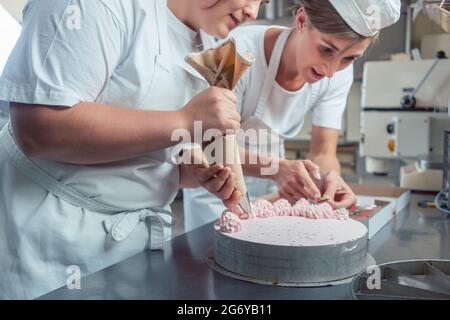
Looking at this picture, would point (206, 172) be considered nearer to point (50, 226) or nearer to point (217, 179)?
point (217, 179)

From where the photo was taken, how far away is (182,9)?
1046 mm

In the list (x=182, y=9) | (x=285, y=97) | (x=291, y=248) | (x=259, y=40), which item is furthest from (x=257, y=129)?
(x=291, y=248)

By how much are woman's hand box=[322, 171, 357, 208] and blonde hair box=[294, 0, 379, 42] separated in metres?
0.37

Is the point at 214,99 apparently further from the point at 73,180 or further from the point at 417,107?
the point at 417,107

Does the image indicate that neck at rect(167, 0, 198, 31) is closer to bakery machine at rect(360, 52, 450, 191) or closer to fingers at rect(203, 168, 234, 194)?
fingers at rect(203, 168, 234, 194)

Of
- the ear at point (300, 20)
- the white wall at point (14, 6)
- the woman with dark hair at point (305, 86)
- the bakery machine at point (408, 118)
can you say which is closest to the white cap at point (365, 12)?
the woman with dark hair at point (305, 86)

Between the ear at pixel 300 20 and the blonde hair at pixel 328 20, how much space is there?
0.09m

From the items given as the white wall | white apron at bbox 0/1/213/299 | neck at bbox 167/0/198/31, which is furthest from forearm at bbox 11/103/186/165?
the white wall

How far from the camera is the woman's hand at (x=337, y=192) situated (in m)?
1.25

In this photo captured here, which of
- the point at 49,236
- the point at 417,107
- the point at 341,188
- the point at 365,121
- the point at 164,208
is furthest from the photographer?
the point at 365,121

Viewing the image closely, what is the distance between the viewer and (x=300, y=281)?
800 mm

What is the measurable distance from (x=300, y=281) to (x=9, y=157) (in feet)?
1.95
